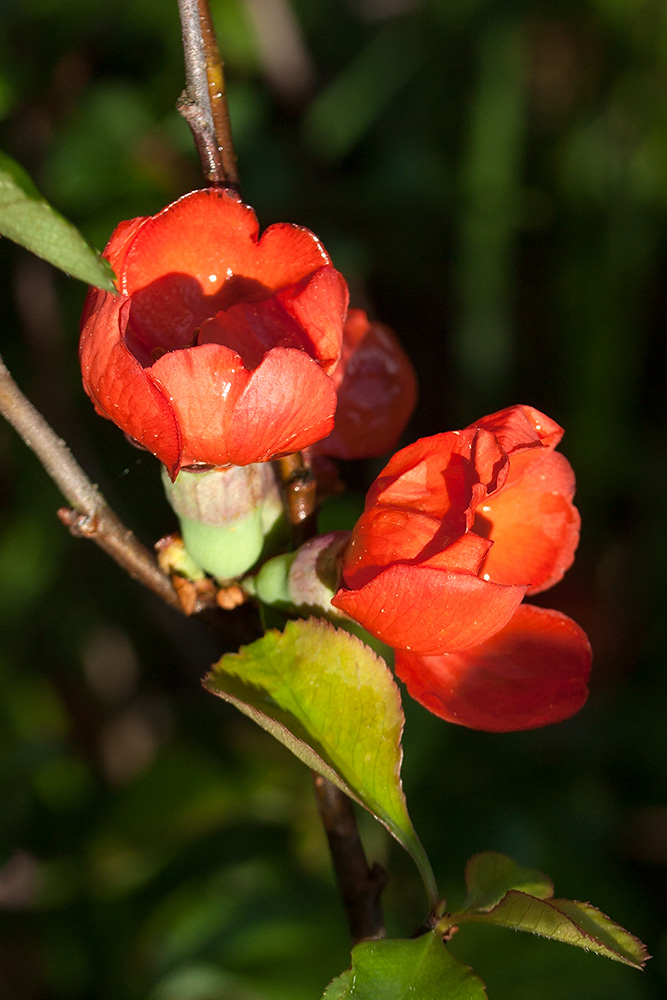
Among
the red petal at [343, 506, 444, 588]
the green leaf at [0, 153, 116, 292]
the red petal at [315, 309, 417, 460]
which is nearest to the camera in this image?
the green leaf at [0, 153, 116, 292]

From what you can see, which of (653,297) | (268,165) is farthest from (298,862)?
(653,297)

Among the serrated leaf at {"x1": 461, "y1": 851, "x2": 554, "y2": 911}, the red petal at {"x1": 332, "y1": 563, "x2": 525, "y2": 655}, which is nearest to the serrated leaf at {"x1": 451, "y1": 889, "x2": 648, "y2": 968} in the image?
the serrated leaf at {"x1": 461, "y1": 851, "x2": 554, "y2": 911}

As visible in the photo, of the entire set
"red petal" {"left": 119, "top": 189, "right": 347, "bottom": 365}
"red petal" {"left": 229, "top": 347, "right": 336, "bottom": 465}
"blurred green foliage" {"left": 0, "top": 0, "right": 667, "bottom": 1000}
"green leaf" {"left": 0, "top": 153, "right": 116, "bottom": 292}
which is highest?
"green leaf" {"left": 0, "top": 153, "right": 116, "bottom": 292}

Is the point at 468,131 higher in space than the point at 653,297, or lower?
higher

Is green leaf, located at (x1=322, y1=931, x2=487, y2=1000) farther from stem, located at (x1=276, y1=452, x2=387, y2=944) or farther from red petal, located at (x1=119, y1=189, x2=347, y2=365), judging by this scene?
red petal, located at (x1=119, y1=189, x2=347, y2=365)

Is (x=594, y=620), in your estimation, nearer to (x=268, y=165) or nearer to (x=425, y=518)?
(x=268, y=165)

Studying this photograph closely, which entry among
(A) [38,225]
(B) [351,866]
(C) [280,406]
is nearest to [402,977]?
(B) [351,866]

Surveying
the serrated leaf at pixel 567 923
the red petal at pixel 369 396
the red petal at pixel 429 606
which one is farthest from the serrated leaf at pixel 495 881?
the red petal at pixel 369 396
